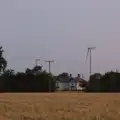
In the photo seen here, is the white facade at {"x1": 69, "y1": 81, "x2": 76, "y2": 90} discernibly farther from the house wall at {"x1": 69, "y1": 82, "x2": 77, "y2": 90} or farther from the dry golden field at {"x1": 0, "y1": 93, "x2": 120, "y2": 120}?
the dry golden field at {"x1": 0, "y1": 93, "x2": 120, "y2": 120}

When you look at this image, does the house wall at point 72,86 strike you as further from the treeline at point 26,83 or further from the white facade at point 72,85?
the treeline at point 26,83

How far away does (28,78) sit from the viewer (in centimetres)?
7138

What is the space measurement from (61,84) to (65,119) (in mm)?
112586

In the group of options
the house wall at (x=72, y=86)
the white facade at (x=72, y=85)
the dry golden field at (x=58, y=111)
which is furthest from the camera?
the white facade at (x=72, y=85)

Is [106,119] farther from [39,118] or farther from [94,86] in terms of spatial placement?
[94,86]

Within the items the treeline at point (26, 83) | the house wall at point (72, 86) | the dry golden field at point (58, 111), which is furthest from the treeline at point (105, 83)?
the dry golden field at point (58, 111)

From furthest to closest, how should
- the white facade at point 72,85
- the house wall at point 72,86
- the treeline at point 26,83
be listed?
the white facade at point 72,85 → the house wall at point 72,86 → the treeline at point 26,83

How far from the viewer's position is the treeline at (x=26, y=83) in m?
71.1

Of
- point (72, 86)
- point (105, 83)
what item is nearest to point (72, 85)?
point (72, 86)

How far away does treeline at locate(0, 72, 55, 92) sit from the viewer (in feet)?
233

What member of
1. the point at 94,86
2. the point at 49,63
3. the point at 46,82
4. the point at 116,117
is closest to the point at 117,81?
the point at 94,86

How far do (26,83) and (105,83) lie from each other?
12605mm

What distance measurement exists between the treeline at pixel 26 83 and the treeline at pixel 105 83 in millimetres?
6315

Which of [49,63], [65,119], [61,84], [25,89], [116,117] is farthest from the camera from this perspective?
[61,84]
